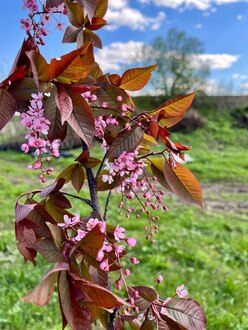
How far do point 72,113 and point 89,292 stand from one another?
1.10 ft

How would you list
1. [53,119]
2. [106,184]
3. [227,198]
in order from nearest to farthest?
[53,119] < [106,184] < [227,198]

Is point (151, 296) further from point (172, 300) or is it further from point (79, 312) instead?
point (79, 312)

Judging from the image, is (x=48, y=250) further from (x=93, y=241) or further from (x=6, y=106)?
(x=6, y=106)

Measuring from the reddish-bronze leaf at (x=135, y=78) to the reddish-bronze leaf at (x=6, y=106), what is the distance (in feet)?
0.85

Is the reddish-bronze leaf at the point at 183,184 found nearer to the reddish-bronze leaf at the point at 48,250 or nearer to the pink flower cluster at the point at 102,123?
the pink flower cluster at the point at 102,123

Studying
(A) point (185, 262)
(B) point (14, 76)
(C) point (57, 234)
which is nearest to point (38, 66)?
(B) point (14, 76)

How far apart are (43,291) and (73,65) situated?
1.31 ft

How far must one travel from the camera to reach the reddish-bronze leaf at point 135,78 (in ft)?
2.94

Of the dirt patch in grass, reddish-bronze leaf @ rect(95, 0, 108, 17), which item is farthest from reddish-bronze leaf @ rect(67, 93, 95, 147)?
the dirt patch in grass

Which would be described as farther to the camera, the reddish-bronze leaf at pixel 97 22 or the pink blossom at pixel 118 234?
the reddish-bronze leaf at pixel 97 22

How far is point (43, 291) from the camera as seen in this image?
0.57 meters

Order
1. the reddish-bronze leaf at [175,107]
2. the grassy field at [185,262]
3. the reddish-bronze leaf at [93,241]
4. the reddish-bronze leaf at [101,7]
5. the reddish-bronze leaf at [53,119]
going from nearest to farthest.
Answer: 1. the reddish-bronze leaf at [93,241]
2. the reddish-bronze leaf at [53,119]
3. the reddish-bronze leaf at [175,107]
4. the reddish-bronze leaf at [101,7]
5. the grassy field at [185,262]

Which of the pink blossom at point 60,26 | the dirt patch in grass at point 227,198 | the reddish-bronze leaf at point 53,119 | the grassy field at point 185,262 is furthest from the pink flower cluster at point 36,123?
the dirt patch in grass at point 227,198

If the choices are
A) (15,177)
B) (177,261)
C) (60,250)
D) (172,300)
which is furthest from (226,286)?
(15,177)
